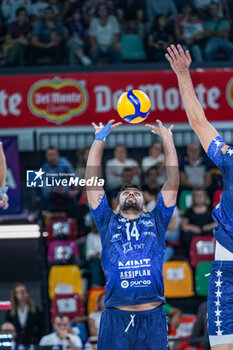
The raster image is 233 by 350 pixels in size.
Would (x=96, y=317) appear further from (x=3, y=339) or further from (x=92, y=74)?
(x=92, y=74)

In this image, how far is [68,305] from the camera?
43.2ft

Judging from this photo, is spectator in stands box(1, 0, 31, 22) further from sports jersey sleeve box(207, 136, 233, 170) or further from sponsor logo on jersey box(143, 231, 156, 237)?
sports jersey sleeve box(207, 136, 233, 170)

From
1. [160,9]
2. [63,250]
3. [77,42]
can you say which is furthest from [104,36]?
[63,250]

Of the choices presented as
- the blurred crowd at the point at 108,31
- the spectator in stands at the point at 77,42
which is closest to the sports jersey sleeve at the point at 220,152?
the spectator in stands at the point at 77,42

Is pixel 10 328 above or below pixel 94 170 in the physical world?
below

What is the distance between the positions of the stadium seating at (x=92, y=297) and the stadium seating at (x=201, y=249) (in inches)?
74.8

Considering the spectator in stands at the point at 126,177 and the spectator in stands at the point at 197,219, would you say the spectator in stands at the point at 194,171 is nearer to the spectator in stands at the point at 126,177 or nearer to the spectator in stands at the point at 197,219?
the spectator in stands at the point at 197,219

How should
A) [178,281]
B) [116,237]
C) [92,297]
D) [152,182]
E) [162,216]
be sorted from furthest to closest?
[152,182] → [178,281] → [92,297] → [162,216] → [116,237]

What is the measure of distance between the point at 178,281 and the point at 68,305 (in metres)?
2.04

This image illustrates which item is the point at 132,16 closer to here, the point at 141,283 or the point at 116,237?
the point at 116,237

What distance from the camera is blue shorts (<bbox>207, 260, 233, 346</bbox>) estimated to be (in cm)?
671

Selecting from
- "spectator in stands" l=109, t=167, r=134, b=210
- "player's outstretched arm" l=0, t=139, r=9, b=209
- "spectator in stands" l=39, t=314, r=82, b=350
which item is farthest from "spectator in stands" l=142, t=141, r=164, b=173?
"player's outstretched arm" l=0, t=139, r=9, b=209

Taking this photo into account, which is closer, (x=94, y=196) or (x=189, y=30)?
(x=94, y=196)

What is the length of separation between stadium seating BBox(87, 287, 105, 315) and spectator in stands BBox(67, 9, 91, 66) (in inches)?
217
